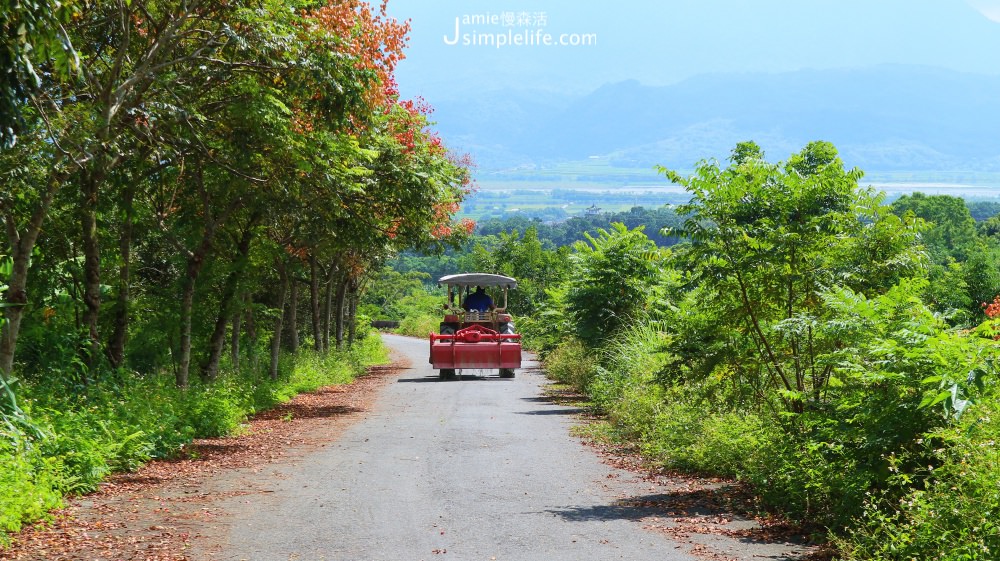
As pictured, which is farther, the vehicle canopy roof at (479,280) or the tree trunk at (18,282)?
the vehicle canopy roof at (479,280)

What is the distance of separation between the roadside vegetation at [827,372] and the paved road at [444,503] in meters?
1.47

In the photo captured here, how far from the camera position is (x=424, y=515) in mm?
9688

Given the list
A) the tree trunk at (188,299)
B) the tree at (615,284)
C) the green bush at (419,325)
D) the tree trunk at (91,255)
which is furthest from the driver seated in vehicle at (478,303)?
→ the green bush at (419,325)

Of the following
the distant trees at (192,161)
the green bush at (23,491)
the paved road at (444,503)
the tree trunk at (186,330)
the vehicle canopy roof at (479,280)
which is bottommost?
the paved road at (444,503)

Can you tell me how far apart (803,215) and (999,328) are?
12.0ft

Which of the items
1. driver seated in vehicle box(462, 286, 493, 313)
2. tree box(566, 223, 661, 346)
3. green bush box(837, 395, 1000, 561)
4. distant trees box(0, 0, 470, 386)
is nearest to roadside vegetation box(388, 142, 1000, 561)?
green bush box(837, 395, 1000, 561)

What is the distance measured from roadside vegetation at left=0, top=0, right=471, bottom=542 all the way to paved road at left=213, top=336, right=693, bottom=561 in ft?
7.06

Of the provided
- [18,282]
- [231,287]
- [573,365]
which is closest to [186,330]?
[231,287]

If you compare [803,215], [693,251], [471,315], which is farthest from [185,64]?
[471,315]

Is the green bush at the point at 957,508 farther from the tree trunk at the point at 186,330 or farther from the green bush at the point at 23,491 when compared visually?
the tree trunk at the point at 186,330

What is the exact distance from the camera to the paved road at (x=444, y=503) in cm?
827

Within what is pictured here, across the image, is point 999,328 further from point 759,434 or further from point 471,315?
point 471,315

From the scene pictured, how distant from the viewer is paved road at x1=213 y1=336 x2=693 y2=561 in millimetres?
8273

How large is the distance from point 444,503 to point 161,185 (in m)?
10.4
